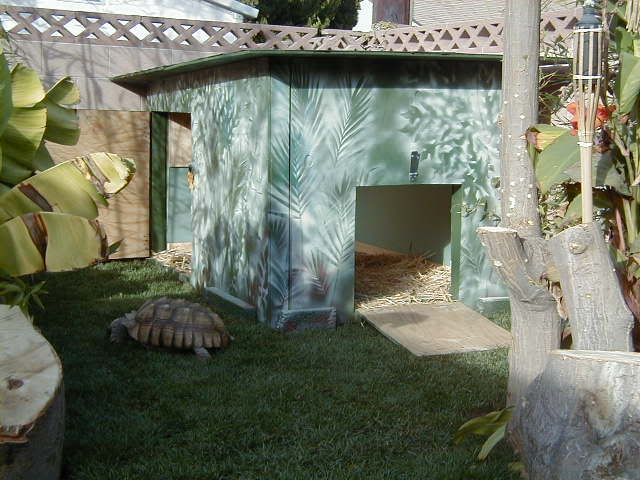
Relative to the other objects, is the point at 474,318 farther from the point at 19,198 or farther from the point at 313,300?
the point at 19,198

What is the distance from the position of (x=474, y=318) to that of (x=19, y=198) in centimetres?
451

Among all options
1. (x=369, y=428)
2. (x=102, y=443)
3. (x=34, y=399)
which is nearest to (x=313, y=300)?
(x=369, y=428)

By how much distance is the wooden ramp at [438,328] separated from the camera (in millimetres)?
7316

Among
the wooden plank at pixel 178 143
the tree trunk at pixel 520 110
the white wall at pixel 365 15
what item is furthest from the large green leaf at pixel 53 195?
the white wall at pixel 365 15

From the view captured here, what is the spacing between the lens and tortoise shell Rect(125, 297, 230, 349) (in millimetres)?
6953

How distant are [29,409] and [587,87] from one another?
A: 115 inches

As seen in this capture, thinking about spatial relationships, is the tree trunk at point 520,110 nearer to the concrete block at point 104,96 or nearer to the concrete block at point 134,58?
the concrete block at point 104,96

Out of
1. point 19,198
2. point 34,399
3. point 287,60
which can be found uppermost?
point 287,60

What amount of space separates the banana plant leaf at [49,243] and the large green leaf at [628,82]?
3.03m

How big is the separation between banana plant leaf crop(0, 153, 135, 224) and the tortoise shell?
161 cm

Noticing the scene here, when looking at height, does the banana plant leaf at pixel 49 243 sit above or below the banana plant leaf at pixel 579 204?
below

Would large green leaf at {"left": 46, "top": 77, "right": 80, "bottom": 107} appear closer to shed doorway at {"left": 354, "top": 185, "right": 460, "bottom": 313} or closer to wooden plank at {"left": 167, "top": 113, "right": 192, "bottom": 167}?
shed doorway at {"left": 354, "top": 185, "right": 460, "bottom": 313}

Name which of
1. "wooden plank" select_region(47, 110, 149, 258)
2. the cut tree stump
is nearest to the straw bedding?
"wooden plank" select_region(47, 110, 149, 258)

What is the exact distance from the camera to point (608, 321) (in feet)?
12.9
